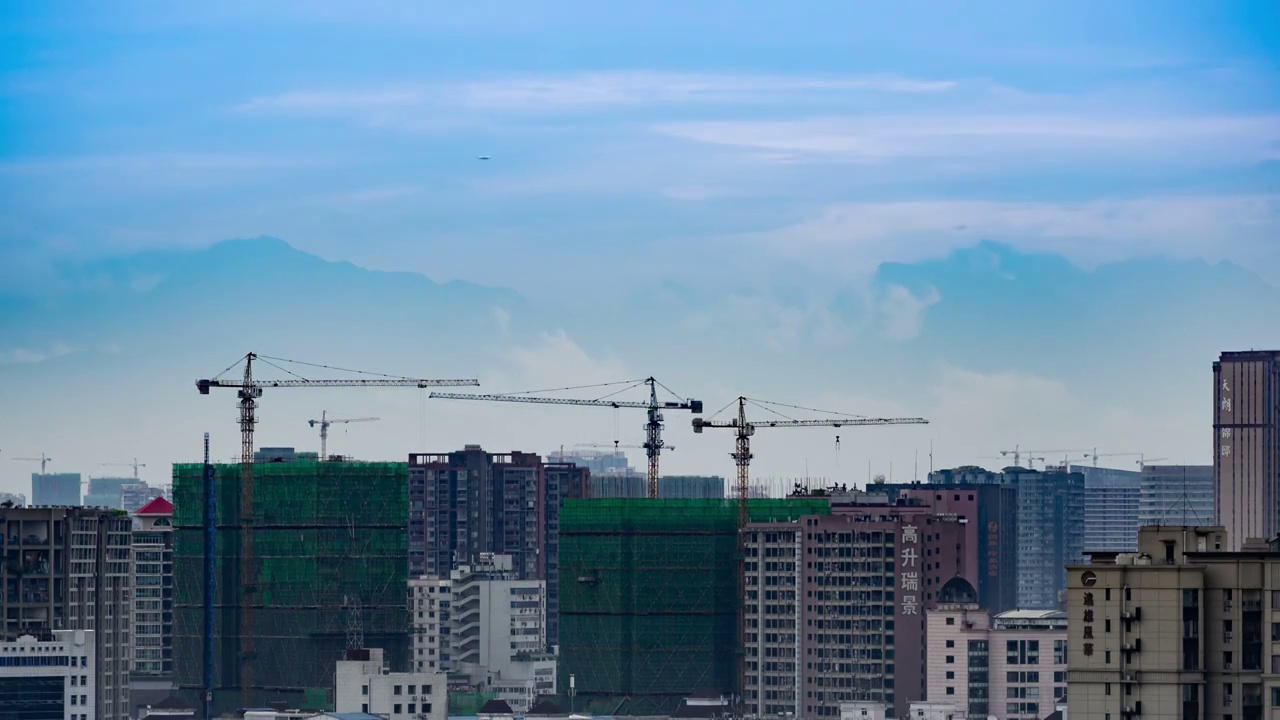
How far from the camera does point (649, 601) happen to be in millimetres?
177375

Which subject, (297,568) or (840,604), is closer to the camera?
(840,604)

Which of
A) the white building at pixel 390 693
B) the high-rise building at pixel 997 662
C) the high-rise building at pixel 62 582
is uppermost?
the high-rise building at pixel 62 582

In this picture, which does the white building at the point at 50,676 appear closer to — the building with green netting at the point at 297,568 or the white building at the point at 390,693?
the white building at the point at 390,693

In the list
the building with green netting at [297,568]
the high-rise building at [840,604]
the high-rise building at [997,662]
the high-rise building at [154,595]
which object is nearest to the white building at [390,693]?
the high-rise building at [840,604]

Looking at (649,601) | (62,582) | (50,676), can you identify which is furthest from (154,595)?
(50,676)

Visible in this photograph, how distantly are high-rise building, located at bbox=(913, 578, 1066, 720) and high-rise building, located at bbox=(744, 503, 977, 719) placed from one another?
54.4 ft

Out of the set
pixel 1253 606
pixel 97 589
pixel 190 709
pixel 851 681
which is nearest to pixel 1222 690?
pixel 1253 606

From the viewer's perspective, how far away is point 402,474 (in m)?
188

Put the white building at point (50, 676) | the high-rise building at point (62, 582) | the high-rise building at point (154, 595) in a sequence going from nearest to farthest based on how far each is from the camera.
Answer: the white building at point (50, 676) → the high-rise building at point (62, 582) → the high-rise building at point (154, 595)

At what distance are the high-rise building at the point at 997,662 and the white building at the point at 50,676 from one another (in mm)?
42209

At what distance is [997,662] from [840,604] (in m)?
25.5

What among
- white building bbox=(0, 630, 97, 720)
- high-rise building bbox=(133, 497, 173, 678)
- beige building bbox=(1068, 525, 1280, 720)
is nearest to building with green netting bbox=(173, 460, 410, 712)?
high-rise building bbox=(133, 497, 173, 678)

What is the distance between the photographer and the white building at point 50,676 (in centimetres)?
12744

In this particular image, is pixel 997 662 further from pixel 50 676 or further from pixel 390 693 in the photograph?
pixel 50 676
